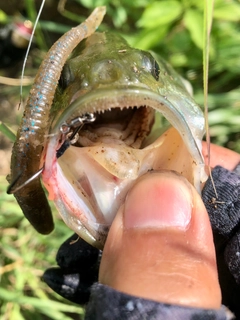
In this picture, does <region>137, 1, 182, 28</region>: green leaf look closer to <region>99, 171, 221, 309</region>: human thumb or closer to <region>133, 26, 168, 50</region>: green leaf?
<region>133, 26, 168, 50</region>: green leaf

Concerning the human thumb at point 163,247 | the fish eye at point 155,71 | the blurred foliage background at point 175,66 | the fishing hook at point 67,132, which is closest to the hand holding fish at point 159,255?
the human thumb at point 163,247

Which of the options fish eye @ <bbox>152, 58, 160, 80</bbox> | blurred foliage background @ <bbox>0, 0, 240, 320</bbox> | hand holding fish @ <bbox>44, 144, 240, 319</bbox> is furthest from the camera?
blurred foliage background @ <bbox>0, 0, 240, 320</bbox>

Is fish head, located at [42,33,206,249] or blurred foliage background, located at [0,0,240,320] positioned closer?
fish head, located at [42,33,206,249]

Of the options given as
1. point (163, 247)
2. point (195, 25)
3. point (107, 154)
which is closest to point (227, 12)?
point (195, 25)

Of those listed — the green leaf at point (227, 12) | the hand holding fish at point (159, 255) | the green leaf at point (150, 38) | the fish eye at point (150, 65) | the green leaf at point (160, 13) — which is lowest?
the hand holding fish at point (159, 255)

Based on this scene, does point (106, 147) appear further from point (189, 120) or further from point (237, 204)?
point (237, 204)

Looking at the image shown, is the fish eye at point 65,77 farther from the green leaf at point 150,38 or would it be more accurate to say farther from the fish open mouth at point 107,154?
the green leaf at point 150,38

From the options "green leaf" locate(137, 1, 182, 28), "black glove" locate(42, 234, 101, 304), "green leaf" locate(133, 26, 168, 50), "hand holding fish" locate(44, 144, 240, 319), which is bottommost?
"black glove" locate(42, 234, 101, 304)

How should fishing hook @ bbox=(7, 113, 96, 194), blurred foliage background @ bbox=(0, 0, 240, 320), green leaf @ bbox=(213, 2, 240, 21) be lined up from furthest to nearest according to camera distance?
green leaf @ bbox=(213, 2, 240, 21), blurred foliage background @ bbox=(0, 0, 240, 320), fishing hook @ bbox=(7, 113, 96, 194)

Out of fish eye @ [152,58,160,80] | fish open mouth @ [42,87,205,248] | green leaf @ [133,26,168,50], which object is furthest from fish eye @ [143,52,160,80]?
green leaf @ [133,26,168,50]
